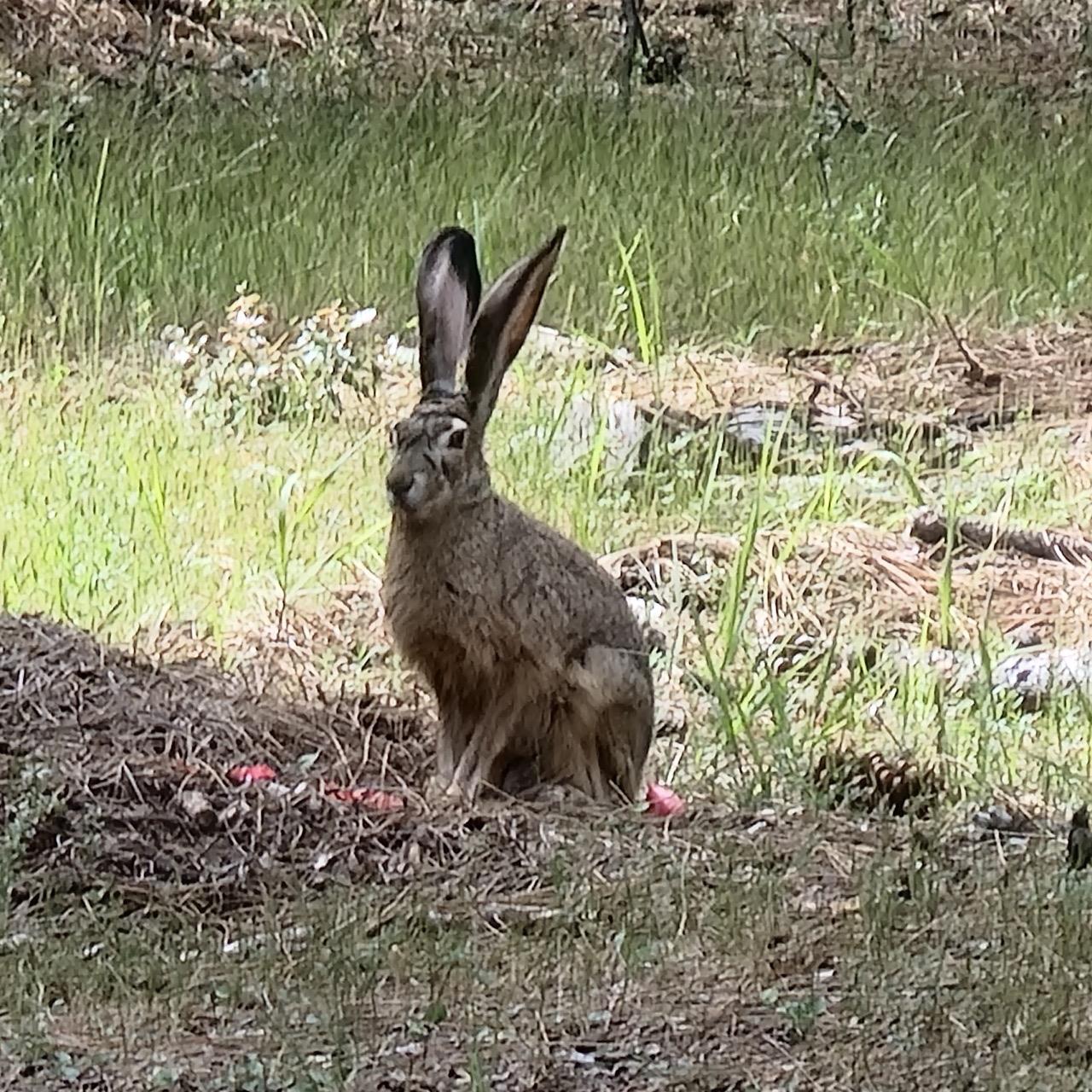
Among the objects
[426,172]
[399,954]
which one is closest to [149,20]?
[426,172]

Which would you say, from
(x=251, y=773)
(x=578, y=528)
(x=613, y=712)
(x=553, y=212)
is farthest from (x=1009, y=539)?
(x=553, y=212)

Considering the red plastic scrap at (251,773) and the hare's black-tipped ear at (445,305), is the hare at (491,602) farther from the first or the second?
the red plastic scrap at (251,773)

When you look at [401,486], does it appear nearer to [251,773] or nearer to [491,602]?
[491,602]

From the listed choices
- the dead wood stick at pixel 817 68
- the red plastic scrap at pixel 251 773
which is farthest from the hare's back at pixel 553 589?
the dead wood stick at pixel 817 68

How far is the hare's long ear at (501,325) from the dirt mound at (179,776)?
2.51 ft

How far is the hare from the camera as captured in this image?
504 cm

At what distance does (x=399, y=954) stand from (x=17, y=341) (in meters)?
4.80

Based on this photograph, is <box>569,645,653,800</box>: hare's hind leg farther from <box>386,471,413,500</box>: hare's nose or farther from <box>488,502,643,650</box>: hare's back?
<box>386,471,413,500</box>: hare's nose

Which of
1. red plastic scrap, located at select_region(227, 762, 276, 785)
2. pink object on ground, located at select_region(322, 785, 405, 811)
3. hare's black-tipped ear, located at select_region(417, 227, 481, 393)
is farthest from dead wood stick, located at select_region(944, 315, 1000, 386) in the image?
red plastic scrap, located at select_region(227, 762, 276, 785)

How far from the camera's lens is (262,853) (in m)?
4.59

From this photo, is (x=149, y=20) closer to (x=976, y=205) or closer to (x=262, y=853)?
(x=976, y=205)

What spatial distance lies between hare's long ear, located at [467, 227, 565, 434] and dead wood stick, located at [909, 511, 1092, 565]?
2.12 m

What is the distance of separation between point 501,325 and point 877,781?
122 centimetres

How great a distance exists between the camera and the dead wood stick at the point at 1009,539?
23.3 feet
